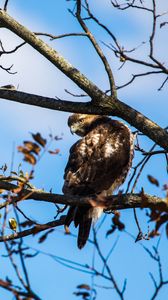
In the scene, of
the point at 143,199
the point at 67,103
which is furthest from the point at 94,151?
the point at 143,199

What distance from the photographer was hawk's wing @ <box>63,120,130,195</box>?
7352mm

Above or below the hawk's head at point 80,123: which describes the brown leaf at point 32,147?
below

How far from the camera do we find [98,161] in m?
7.68

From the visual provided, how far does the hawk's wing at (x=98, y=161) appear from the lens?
735cm

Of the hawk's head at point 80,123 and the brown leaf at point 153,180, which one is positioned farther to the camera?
the hawk's head at point 80,123

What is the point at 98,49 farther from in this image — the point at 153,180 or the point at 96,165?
the point at 153,180

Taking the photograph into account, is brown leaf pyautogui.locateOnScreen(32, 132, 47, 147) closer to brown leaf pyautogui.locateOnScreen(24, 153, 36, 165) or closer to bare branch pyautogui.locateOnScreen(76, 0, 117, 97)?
brown leaf pyautogui.locateOnScreen(24, 153, 36, 165)

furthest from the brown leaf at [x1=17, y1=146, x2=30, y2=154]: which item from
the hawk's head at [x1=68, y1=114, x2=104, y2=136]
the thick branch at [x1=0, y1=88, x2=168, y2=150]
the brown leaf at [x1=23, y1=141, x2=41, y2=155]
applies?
the hawk's head at [x1=68, y1=114, x2=104, y2=136]

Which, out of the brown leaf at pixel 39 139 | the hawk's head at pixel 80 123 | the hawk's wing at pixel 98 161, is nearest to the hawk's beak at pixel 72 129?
the hawk's head at pixel 80 123

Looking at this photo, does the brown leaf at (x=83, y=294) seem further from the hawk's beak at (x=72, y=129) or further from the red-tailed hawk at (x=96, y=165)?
the hawk's beak at (x=72, y=129)

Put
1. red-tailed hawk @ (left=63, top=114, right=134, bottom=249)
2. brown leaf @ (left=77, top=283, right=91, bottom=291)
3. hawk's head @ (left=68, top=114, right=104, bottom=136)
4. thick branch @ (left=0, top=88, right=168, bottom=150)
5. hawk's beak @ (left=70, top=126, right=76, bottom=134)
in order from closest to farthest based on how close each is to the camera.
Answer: brown leaf @ (left=77, top=283, right=91, bottom=291), thick branch @ (left=0, top=88, right=168, bottom=150), red-tailed hawk @ (left=63, top=114, right=134, bottom=249), hawk's head @ (left=68, top=114, right=104, bottom=136), hawk's beak @ (left=70, top=126, right=76, bottom=134)

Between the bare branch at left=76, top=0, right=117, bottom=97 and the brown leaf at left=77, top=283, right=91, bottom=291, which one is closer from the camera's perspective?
the brown leaf at left=77, top=283, right=91, bottom=291

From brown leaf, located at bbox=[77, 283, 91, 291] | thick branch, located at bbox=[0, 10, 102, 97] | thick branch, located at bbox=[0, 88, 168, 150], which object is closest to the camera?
brown leaf, located at bbox=[77, 283, 91, 291]

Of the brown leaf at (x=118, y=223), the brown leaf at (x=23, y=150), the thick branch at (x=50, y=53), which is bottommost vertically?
the brown leaf at (x=118, y=223)
